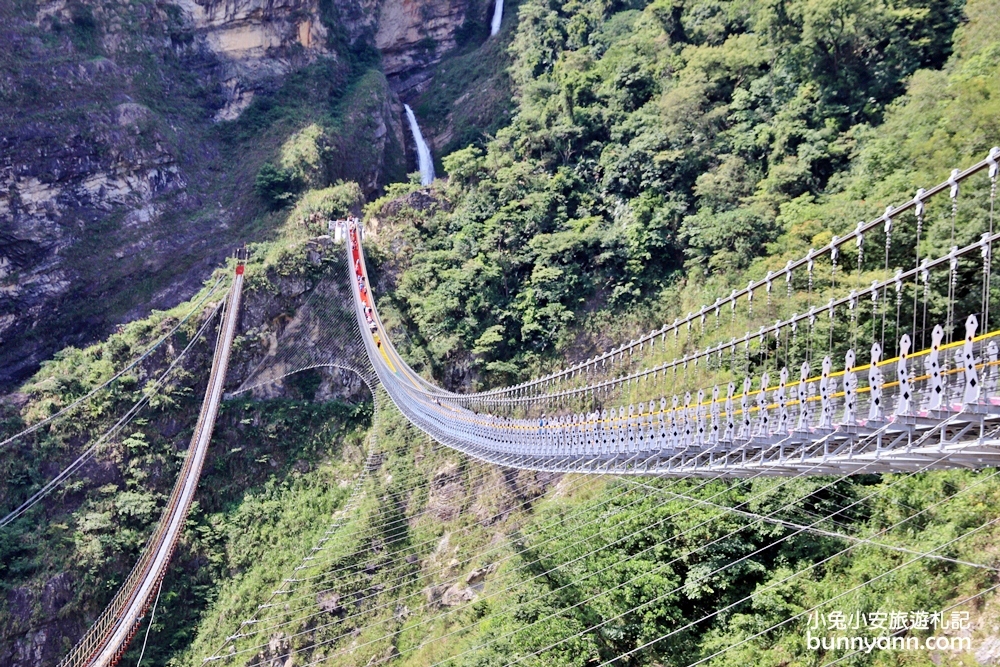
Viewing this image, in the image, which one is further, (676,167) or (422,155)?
(422,155)

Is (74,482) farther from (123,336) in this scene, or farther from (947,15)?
(947,15)

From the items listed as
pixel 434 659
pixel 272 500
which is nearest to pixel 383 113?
pixel 272 500

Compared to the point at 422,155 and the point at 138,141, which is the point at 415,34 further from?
the point at 138,141

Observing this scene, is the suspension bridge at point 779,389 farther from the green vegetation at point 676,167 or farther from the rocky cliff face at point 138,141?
the rocky cliff face at point 138,141

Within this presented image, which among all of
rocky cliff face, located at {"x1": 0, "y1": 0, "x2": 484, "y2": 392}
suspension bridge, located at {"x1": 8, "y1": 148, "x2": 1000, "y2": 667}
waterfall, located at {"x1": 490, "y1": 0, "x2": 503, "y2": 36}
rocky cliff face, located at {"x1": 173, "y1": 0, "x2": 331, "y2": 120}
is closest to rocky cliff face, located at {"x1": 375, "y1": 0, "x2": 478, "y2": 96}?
waterfall, located at {"x1": 490, "y1": 0, "x2": 503, "y2": 36}

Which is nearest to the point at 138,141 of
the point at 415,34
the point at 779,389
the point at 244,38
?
the point at 244,38

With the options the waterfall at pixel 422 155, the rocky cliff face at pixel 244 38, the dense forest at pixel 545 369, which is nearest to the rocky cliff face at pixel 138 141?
the rocky cliff face at pixel 244 38
